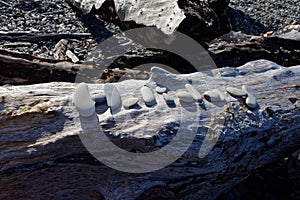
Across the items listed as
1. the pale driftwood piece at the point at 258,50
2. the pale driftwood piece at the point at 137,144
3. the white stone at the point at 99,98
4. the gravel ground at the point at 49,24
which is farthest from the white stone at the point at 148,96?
the gravel ground at the point at 49,24

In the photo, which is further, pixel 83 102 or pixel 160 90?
pixel 160 90

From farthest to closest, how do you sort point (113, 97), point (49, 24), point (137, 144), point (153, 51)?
point (49, 24)
point (153, 51)
point (113, 97)
point (137, 144)

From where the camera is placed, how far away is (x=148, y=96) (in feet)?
7.14

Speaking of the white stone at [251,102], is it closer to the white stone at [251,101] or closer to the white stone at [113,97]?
the white stone at [251,101]

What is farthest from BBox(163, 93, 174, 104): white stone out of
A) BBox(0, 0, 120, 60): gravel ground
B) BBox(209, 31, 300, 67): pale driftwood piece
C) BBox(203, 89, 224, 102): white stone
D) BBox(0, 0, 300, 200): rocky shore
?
BBox(0, 0, 120, 60): gravel ground

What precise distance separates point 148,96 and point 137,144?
0.90ft

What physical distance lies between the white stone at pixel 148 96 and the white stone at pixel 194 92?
192 millimetres

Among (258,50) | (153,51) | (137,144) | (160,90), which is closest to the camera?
(137,144)

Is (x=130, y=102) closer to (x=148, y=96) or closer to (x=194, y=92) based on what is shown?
(x=148, y=96)

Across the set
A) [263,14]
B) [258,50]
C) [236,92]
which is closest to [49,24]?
[258,50]

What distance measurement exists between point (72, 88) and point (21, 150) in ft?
1.37

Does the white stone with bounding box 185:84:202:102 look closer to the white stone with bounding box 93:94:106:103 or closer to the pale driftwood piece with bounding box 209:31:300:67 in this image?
the white stone with bounding box 93:94:106:103

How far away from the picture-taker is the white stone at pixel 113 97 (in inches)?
82.4

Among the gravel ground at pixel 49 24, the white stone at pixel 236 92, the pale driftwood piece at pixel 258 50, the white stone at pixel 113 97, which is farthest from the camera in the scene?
the gravel ground at pixel 49 24
